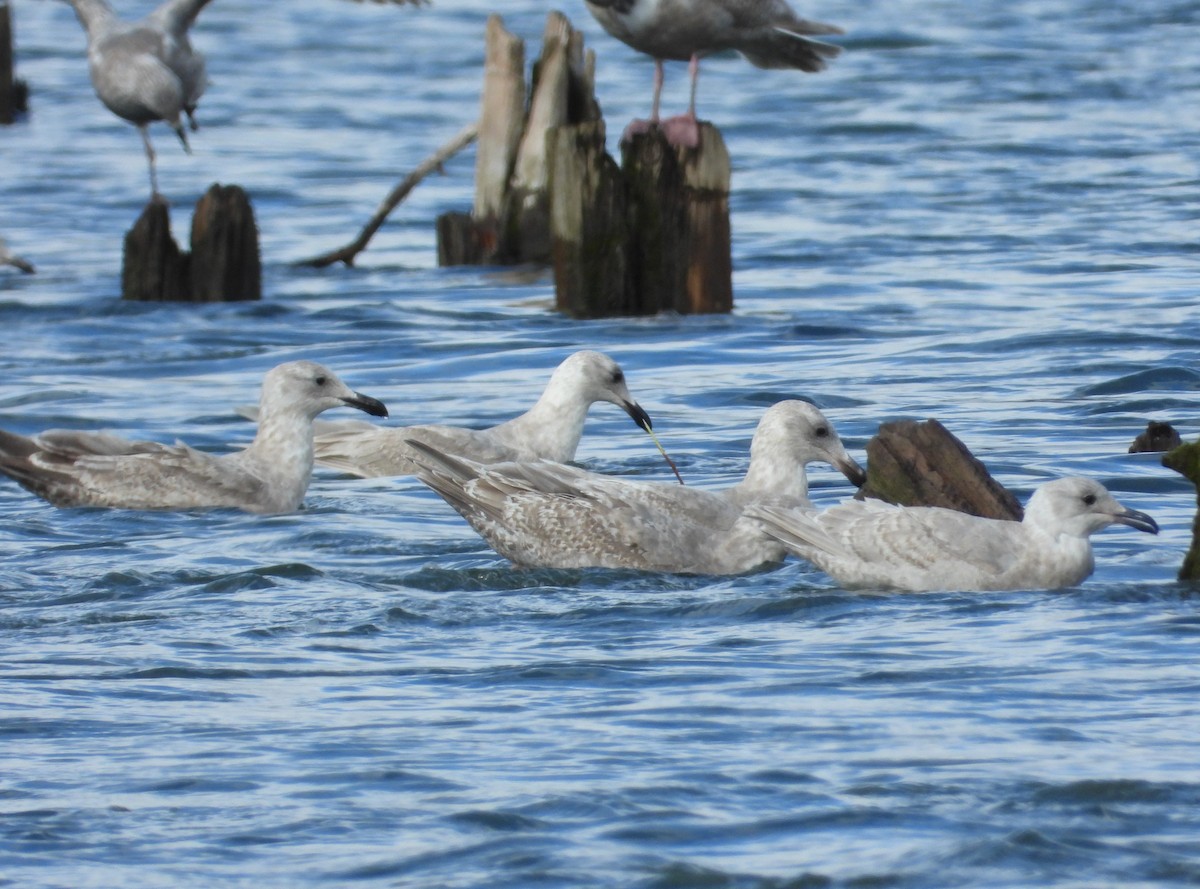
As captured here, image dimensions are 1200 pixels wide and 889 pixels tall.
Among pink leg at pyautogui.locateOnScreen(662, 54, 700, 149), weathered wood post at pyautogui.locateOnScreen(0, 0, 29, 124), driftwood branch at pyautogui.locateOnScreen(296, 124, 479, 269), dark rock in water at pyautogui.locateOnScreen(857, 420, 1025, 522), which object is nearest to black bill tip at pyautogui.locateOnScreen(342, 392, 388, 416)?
dark rock in water at pyautogui.locateOnScreen(857, 420, 1025, 522)

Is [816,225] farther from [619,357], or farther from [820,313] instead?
[619,357]

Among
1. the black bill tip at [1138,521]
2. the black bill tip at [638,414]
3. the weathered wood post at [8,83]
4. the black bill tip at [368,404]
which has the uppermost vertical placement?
the weathered wood post at [8,83]

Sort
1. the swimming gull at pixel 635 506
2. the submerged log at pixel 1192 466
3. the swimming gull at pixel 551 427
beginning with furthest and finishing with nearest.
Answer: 1. the swimming gull at pixel 551 427
2. the swimming gull at pixel 635 506
3. the submerged log at pixel 1192 466

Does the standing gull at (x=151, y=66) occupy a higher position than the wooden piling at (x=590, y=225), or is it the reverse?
the standing gull at (x=151, y=66)

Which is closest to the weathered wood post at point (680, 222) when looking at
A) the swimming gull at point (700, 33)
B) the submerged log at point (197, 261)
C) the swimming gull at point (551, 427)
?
the swimming gull at point (700, 33)

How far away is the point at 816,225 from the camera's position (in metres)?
22.6

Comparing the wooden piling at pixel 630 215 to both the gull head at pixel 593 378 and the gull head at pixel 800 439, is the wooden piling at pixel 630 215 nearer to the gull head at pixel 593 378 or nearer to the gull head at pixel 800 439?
the gull head at pixel 593 378

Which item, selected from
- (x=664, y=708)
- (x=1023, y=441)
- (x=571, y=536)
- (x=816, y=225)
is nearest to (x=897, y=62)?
(x=816, y=225)

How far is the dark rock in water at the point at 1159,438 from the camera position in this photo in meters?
11.8

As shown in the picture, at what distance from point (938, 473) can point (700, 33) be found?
21.6 feet

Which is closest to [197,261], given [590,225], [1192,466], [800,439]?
[590,225]

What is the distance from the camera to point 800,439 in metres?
10.3

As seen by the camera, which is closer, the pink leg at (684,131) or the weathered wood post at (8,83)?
the pink leg at (684,131)

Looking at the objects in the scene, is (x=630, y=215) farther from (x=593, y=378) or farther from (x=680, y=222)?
(x=593, y=378)
